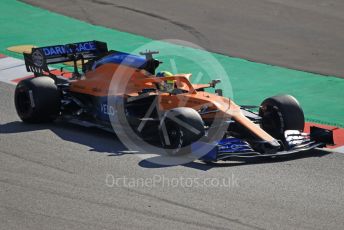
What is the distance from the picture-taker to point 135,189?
11.5 meters

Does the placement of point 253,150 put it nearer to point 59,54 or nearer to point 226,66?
point 59,54

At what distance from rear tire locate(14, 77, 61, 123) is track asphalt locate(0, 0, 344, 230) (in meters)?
0.19

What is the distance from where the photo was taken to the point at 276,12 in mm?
22203

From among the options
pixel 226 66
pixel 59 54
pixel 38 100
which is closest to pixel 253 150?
pixel 38 100

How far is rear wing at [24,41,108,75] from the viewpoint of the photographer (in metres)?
15.2

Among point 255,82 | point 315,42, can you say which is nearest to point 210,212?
point 255,82

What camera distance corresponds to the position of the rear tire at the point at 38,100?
14.2 m

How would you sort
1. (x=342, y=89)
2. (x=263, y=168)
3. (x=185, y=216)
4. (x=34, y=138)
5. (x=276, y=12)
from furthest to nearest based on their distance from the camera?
(x=276, y=12) → (x=342, y=89) → (x=34, y=138) → (x=263, y=168) → (x=185, y=216)

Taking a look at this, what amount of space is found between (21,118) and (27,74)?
372 cm

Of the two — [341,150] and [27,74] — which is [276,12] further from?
[341,150]

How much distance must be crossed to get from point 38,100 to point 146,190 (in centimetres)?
343

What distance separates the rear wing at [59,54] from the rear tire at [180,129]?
2712mm

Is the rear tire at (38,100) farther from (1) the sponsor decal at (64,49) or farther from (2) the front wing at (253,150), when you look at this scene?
(2) the front wing at (253,150)

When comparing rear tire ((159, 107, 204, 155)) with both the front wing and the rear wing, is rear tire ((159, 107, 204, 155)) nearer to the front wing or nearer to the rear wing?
the front wing
